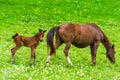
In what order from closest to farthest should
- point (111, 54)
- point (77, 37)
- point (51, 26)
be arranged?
point (77, 37)
point (111, 54)
point (51, 26)

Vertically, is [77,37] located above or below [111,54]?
above

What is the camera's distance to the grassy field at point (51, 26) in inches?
648

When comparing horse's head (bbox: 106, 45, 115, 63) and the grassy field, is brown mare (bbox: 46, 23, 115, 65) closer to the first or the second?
horse's head (bbox: 106, 45, 115, 63)

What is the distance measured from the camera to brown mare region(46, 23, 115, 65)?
63.7ft

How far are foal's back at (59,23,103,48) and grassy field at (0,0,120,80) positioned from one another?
1.19 metres

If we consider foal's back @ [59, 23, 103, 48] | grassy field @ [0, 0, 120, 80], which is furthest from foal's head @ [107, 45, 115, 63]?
foal's back @ [59, 23, 103, 48]

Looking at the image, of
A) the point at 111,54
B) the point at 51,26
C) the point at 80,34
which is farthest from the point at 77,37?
the point at 51,26

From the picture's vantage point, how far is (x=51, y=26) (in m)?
31.7

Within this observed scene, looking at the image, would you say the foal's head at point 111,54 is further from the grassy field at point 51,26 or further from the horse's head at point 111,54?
the grassy field at point 51,26

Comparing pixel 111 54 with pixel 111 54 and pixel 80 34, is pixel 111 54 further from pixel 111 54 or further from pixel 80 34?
pixel 80 34

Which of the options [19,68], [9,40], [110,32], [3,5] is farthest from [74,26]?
[3,5]

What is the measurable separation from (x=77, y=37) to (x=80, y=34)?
0.23 metres

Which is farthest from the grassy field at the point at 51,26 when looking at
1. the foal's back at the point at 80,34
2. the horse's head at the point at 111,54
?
the foal's back at the point at 80,34

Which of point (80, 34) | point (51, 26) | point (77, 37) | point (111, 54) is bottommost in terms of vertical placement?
point (51, 26)
